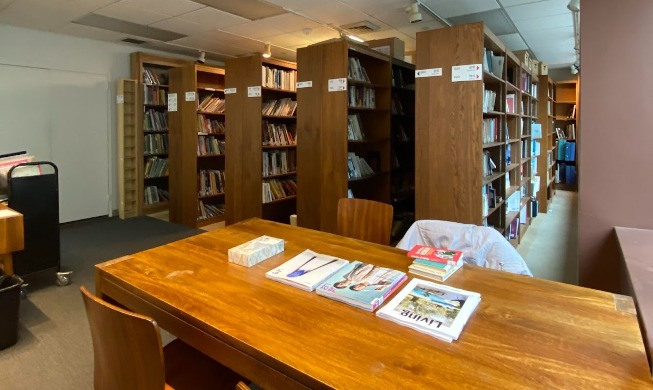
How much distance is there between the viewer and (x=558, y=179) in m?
9.63

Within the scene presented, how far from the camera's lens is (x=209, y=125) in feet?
18.9

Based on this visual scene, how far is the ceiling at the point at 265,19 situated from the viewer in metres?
4.14

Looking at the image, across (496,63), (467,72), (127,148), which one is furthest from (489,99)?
(127,148)

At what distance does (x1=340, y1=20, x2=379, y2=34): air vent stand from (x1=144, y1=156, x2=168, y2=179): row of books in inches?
138

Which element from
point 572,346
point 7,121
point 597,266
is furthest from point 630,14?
point 7,121

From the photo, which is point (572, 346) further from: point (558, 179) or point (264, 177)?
point (558, 179)

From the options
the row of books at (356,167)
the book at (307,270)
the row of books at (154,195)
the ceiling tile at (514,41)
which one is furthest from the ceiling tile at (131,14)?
the ceiling tile at (514,41)

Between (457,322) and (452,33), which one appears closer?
(457,322)

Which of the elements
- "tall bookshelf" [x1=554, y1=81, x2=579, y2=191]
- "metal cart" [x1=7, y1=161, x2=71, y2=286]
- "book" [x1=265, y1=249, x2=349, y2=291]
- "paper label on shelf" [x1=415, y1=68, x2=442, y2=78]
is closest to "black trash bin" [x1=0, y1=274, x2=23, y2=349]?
"metal cart" [x1=7, y1=161, x2=71, y2=286]

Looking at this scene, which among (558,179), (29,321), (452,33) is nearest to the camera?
(29,321)

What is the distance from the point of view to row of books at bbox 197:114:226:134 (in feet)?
18.2

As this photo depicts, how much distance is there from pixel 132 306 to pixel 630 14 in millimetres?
2824

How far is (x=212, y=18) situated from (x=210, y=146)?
182cm

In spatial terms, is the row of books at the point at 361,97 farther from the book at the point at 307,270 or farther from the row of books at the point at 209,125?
the book at the point at 307,270
